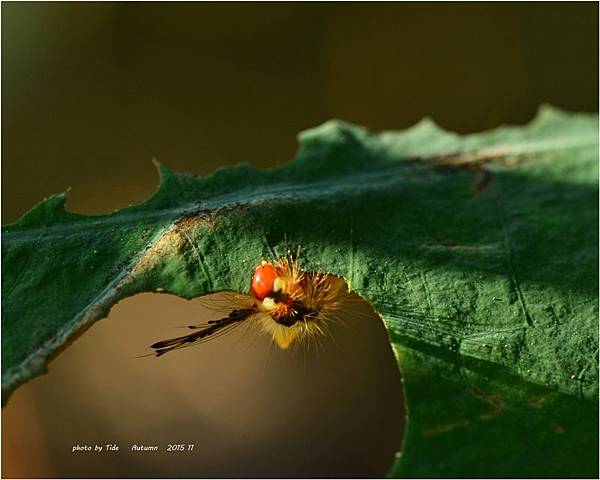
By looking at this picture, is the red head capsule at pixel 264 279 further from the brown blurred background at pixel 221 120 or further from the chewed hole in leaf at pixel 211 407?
the brown blurred background at pixel 221 120

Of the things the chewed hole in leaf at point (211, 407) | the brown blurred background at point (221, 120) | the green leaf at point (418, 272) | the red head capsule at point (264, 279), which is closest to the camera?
the green leaf at point (418, 272)

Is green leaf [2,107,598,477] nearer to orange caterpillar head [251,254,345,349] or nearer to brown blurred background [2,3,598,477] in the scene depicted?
orange caterpillar head [251,254,345,349]

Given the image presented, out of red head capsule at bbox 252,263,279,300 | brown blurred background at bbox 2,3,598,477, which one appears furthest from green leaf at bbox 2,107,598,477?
brown blurred background at bbox 2,3,598,477

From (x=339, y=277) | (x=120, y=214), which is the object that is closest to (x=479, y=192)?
(x=339, y=277)

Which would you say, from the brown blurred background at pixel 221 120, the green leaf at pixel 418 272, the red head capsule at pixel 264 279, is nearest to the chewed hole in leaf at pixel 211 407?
the brown blurred background at pixel 221 120

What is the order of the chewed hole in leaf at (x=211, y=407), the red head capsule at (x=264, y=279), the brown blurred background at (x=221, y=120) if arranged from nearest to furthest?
1. the red head capsule at (x=264, y=279)
2. the chewed hole in leaf at (x=211, y=407)
3. the brown blurred background at (x=221, y=120)

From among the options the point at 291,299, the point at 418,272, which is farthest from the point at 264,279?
the point at 418,272

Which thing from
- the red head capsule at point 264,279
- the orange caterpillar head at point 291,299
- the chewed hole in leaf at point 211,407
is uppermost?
the red head capsule at point 264,279

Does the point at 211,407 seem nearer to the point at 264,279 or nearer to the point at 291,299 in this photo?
the point at 291,299
